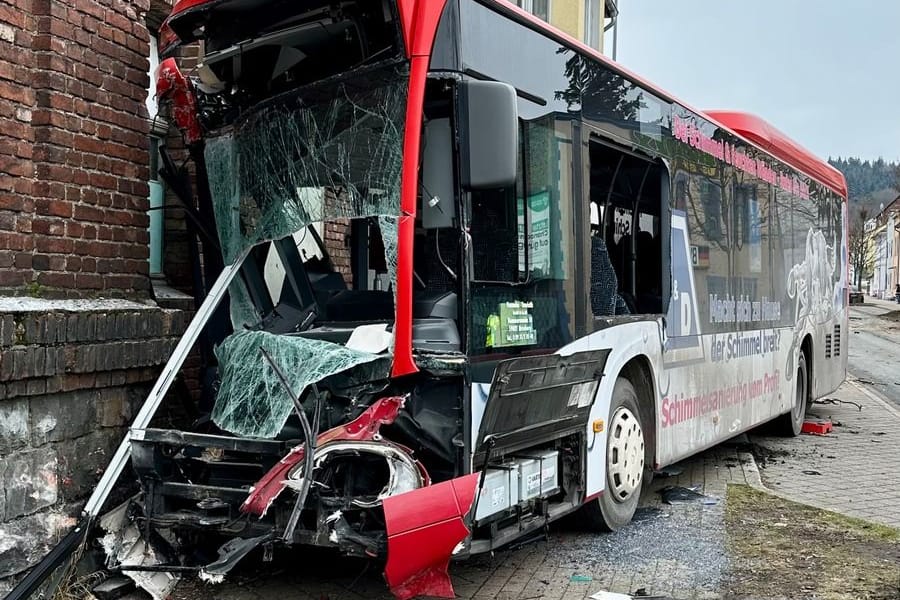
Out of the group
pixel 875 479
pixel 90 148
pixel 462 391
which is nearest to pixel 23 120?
pixel 90 148

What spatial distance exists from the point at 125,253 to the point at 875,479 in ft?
23.0

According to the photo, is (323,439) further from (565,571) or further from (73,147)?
(73,147)

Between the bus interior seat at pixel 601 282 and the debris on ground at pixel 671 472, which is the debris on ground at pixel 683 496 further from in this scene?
the bus interior seat at pixel 601 282

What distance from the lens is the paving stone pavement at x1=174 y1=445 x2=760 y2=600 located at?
4.89m

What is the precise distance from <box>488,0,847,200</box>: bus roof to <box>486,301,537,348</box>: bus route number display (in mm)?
1555

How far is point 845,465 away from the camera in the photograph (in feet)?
30.5

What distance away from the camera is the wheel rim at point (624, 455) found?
5938 mm

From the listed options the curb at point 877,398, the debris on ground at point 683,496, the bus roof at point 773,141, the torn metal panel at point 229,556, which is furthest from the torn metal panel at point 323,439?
the curb at point 877,398

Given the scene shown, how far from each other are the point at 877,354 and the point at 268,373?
81.5 ft

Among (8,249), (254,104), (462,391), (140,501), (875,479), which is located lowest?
(875,479)

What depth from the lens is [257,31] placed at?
15.4ft

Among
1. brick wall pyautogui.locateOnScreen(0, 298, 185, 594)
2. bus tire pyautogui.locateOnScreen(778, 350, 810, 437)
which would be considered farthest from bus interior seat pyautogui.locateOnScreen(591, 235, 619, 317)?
bus tire pyautogui.locateOnScreen(778, 350, 810, 437)

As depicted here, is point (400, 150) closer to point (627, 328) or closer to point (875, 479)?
point (627, 328)

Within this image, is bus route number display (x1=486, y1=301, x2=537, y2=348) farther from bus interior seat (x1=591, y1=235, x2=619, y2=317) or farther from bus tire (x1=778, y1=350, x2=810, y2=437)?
bus tire (x1=778, y1=350, x2=810, y2=437)
